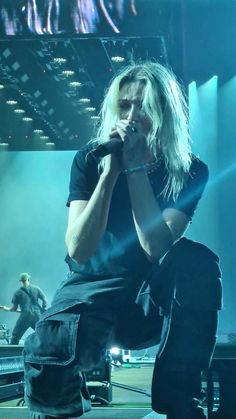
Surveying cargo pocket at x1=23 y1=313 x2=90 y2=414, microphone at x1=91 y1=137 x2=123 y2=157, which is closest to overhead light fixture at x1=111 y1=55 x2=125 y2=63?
microphone at x1=91 y1=137 x2=123 y2=157

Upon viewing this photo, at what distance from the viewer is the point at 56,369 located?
159 cm

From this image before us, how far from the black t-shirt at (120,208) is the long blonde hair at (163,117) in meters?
0.03

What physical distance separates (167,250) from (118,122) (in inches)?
13.8

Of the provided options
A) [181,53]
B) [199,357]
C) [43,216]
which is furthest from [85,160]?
[43,216]

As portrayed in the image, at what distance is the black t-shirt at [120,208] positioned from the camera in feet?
5.68

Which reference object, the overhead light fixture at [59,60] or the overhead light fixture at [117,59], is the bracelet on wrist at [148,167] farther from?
the overhead light fixture at [59,60]

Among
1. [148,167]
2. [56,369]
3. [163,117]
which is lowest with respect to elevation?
[56,369]

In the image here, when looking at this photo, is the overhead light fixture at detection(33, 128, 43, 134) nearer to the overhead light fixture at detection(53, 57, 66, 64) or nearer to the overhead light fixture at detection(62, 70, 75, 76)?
the overhead light fixture at detection(62, 70, 75, 76)

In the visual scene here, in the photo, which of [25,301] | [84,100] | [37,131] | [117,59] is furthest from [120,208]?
[37,131]

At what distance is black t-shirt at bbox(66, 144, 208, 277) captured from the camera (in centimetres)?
173

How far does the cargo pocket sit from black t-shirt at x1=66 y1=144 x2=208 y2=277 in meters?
0.18

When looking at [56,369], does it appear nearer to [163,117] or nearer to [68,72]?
[163,117]

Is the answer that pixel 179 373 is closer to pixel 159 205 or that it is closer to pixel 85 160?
pixel 159 205

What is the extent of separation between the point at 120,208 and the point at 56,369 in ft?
1.56
